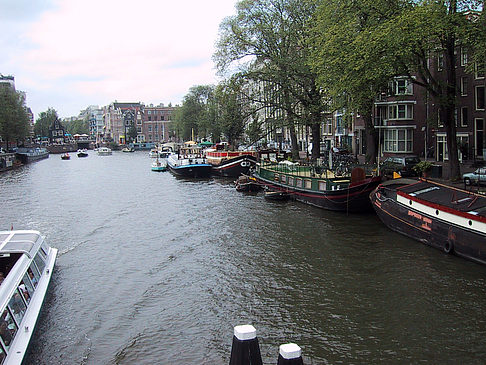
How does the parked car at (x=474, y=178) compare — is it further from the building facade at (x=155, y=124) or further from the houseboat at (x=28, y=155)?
the building facade at (x=155, y=124)

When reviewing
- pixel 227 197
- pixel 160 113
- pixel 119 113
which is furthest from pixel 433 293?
pixel 119 113

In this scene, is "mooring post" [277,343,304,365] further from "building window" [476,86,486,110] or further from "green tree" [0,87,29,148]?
"green tree" [0,87,29,148]

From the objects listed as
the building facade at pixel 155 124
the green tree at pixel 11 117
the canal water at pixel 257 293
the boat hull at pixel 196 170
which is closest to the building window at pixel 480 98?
the canal water at pixel 257 293

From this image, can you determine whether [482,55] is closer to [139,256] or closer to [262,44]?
[139,256]

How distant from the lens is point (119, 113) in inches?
7554

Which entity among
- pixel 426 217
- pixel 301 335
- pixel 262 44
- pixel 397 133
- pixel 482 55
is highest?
pixel 262 44

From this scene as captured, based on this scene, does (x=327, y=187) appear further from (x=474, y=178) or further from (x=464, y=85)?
(x=464, y=85)

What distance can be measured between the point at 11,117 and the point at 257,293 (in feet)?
296

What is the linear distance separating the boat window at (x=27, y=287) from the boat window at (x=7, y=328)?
2.03 metres

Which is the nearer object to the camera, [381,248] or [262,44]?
[381,248]

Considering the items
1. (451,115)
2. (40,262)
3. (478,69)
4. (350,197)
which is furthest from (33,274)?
(478,69)

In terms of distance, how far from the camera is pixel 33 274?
15711 mm

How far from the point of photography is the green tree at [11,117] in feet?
296

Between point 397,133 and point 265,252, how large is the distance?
35.4m
